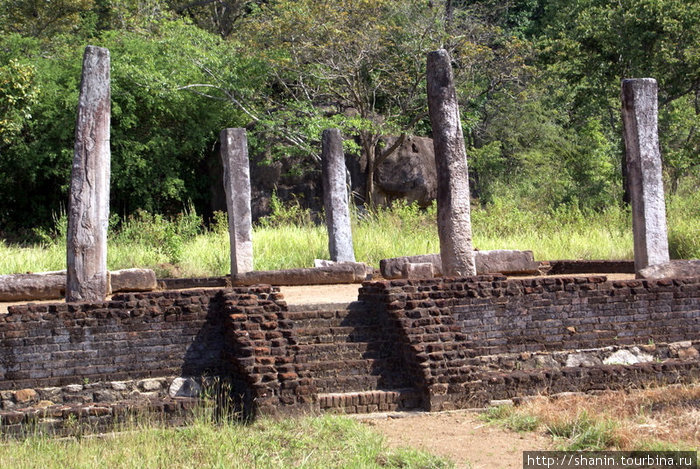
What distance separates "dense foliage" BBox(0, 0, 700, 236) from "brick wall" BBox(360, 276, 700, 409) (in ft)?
32.1

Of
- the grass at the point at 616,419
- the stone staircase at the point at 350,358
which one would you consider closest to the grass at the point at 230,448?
the stone staircase at the point at 350,358

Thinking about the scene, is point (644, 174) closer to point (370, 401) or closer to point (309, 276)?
point (309, 276)

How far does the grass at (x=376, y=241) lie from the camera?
44.2 feet

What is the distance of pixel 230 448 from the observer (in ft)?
19.3

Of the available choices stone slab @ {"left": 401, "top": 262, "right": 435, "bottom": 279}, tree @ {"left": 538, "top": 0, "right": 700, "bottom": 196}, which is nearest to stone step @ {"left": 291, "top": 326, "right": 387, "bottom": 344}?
stone slab @ {"left": 401, "top": 262, "right": 435, "bottom": 279}

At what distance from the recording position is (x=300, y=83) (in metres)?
20.1

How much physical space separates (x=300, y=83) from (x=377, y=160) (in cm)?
266

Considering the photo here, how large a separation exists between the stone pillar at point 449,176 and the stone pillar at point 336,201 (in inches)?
140

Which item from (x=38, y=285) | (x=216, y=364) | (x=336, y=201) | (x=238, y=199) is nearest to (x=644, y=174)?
(x=336, y=201)

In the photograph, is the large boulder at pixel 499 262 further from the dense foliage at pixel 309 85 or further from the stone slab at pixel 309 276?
the dense foliage at pixel 309 85

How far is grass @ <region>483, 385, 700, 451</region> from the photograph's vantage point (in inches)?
232

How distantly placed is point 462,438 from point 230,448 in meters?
1.79

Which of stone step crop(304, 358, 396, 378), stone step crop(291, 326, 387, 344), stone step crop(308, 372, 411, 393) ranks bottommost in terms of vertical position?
stone step crop(308, 372, 411, 393)

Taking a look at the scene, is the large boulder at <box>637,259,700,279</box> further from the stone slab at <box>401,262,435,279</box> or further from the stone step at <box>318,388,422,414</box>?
the stone step at <box>318,388,422,414</box>
